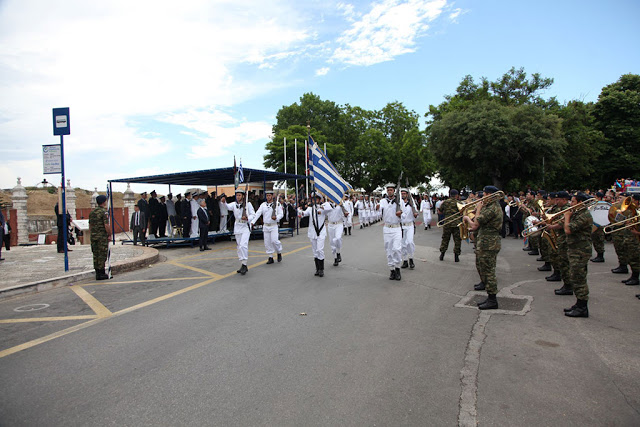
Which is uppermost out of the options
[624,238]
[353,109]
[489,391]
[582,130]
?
[353,109]

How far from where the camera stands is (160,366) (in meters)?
4.02

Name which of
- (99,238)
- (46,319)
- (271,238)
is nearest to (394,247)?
(271,238)

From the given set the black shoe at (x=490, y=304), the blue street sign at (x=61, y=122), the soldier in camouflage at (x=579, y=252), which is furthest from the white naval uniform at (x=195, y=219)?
the soldier in camouflage at (x=579, y=252)

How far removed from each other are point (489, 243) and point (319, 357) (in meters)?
3.46

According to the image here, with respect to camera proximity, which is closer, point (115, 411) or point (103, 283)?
point (115, 411)

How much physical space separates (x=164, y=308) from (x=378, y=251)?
7.83 metres

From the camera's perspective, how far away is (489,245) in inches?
241

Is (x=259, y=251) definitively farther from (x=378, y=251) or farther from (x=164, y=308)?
(x=164, y=308)

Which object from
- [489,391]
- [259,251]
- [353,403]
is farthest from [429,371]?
[259,251]

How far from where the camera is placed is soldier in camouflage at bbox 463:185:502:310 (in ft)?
19.7

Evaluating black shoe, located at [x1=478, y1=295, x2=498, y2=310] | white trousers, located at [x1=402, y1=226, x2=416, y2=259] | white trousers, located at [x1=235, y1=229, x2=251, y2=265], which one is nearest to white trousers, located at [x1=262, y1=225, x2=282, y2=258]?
white trousers, located at [x1=235, y1=229, x2=251, y2=265]

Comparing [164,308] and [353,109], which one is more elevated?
[353,109]

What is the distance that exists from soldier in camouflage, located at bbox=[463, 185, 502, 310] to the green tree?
34268 mm

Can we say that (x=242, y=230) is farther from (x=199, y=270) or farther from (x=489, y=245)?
(x=489, y=245)
